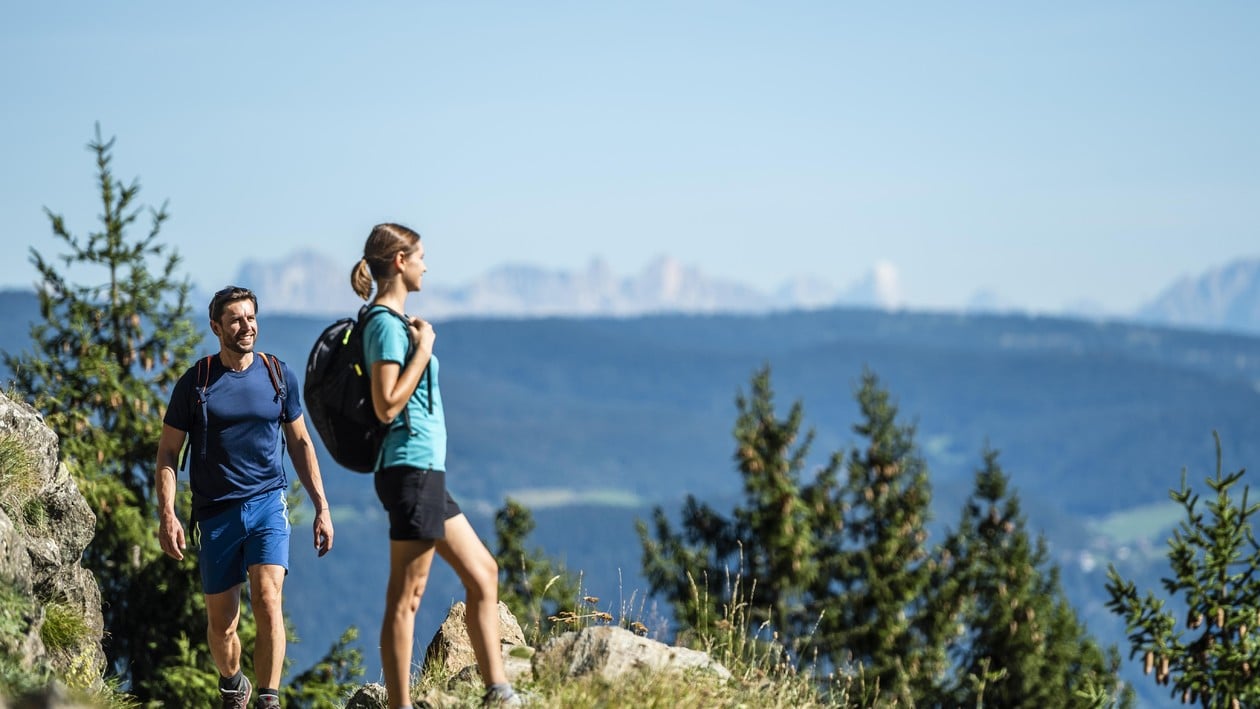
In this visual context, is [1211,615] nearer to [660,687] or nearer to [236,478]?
[660,687]

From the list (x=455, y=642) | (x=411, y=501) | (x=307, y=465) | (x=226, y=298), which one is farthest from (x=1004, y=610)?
(x=411, y=501)

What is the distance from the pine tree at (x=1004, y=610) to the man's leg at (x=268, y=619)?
48.1m

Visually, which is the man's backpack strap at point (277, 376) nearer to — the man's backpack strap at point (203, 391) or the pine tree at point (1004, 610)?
the man's backpack strap at point (203, 391)

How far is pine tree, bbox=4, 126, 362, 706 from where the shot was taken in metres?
25.8

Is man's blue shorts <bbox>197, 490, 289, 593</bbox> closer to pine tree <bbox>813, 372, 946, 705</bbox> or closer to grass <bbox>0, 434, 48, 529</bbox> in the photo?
grass <bbox>0, 434, 48, 529</bbox>

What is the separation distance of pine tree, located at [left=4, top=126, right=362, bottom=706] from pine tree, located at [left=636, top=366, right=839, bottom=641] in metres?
24.1

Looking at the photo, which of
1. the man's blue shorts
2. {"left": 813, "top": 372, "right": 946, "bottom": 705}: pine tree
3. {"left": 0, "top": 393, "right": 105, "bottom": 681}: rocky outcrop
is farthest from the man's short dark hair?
{"left": 813, "top": 372, "right": 946, "bottom": 705}: pine tree

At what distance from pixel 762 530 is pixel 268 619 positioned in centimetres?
4683

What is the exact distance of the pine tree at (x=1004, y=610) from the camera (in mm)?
56719

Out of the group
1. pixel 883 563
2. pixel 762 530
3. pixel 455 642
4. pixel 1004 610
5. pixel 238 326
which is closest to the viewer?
pixel 238 326

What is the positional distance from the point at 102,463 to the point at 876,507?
37.6 m

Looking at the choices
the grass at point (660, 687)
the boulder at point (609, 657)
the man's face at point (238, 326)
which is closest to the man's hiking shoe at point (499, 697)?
the grass at point (660, 687)

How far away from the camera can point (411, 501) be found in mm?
6305

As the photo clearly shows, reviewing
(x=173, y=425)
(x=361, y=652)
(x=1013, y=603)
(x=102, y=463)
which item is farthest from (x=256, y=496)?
(x=1013, y=603)
